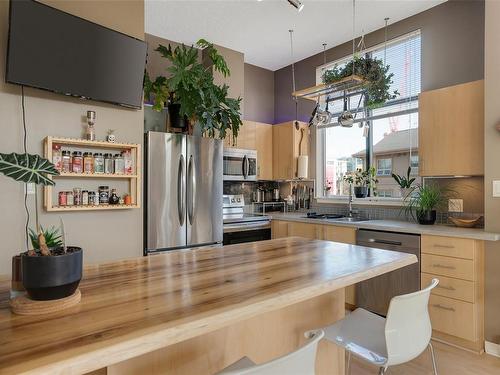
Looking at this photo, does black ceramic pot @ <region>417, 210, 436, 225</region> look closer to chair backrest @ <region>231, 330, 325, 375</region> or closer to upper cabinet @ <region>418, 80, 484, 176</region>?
upper cabinet @ <region>418, 80, 484, 176</region>

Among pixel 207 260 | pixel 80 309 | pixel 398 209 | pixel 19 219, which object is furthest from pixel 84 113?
pixel 398 209

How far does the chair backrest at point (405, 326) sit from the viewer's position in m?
1.31

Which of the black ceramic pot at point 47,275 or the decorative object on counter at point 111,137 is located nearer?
the black ceramic pot at point 47,275

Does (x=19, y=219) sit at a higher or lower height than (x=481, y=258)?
higher

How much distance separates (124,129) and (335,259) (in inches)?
81.2

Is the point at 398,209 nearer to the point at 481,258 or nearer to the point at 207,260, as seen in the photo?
the point at 481,258

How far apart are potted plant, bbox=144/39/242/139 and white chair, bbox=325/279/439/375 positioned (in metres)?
2.34

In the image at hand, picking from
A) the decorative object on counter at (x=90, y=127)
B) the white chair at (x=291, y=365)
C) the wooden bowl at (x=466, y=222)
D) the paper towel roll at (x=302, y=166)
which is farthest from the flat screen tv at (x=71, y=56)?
the wooden bowl at (x=466, y=222)

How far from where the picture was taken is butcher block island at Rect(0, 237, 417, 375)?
0.75 meters

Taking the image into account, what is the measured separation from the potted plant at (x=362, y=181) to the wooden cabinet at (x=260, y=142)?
114 cm

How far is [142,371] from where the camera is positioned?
1.14m

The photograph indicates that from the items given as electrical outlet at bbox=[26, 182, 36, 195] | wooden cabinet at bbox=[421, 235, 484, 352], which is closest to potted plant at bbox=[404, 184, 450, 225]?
wooden cabinet at bbox=[421, 235, 484, 352]

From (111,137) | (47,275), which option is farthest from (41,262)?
(111,137)

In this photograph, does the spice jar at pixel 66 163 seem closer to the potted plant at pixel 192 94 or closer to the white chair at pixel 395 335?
the potted plant at pixel 192 94
